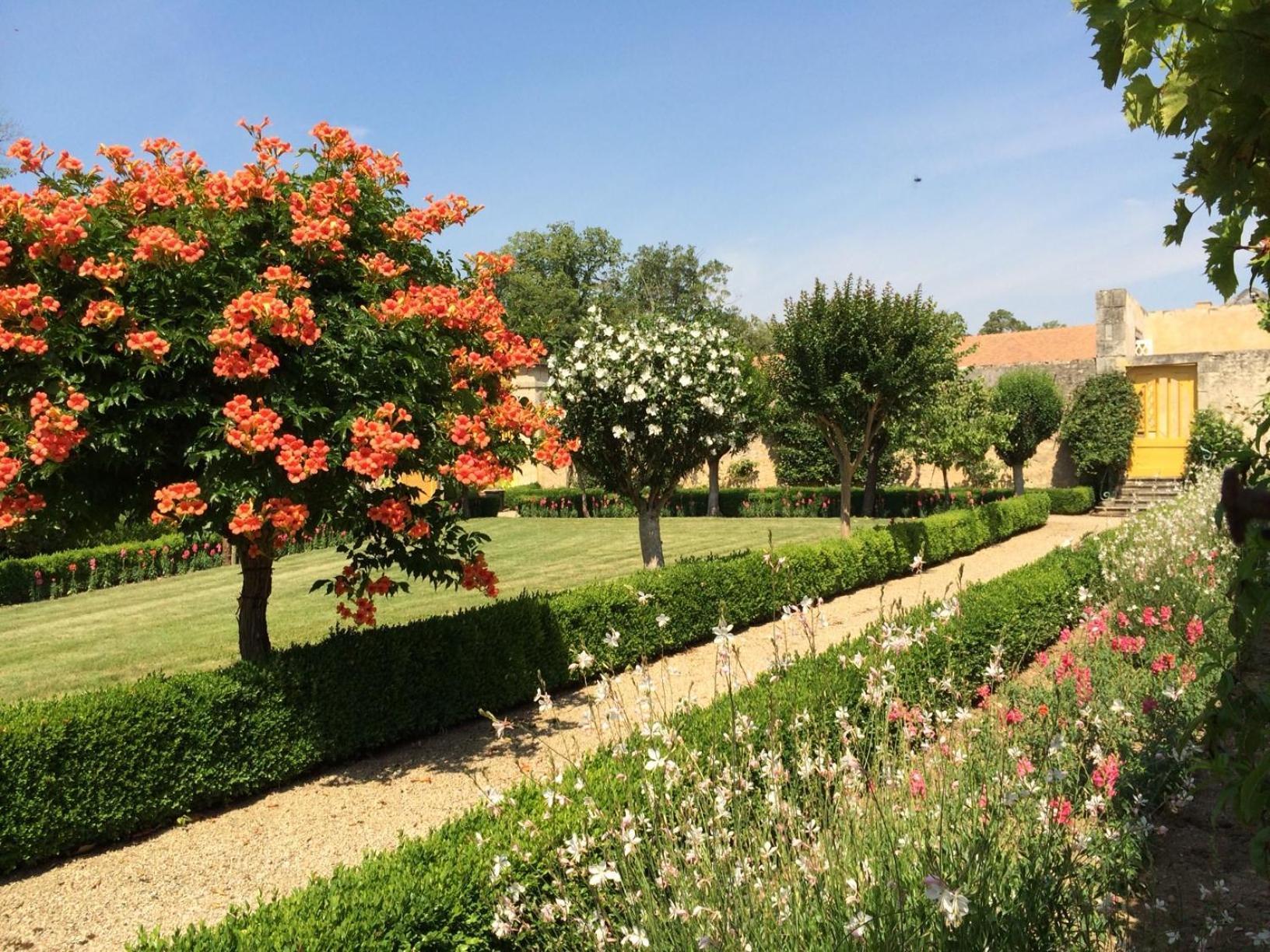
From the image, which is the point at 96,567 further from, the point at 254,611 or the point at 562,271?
the point at 562,271

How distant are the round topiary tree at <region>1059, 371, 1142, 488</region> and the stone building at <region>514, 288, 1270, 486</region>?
458 mm

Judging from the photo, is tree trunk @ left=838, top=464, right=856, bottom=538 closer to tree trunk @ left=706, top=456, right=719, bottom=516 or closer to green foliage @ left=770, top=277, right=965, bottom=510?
green foliage @ left=770, top=277, right=965, bottom=510

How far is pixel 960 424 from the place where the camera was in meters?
21.5

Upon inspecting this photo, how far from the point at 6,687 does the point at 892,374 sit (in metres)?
12.3

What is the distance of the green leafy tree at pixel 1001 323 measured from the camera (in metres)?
74.4

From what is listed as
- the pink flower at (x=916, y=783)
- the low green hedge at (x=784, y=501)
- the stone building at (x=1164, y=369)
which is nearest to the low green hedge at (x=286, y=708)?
the pink flower at (x=916, y=783)

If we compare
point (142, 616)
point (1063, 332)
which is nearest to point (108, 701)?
point (142, 616)

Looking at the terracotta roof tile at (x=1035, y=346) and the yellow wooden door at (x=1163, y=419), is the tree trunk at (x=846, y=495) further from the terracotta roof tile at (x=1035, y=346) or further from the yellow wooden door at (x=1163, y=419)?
the terracotta roof tile at (x=1035, y=346)

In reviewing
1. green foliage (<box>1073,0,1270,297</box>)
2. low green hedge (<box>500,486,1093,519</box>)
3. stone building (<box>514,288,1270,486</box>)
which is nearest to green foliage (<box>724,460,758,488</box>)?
low green hedge (<box>500,486,1093,519</box>)

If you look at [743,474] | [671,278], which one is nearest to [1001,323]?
[671,278]

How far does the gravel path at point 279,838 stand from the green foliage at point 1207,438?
55.5 feet

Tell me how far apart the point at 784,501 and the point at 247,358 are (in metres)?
21.5

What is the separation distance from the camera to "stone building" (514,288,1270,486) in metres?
21.5

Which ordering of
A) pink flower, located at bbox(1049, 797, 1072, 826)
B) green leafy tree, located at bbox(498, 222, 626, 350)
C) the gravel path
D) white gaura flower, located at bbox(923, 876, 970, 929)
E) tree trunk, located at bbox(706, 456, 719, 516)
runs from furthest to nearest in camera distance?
green leafy tree, located at bbox(498, 222, 626, 350) → tree trunk, located at bbox(706, 456, 719, 516) → the gravel path → pink flower, located at bbox(1049, 797, 1072, 826) → white gaura flower, located at bbox(923, 876, 970, 929)
